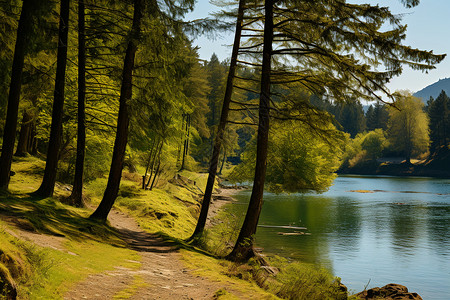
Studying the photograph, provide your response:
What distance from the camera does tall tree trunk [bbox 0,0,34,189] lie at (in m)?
10.5

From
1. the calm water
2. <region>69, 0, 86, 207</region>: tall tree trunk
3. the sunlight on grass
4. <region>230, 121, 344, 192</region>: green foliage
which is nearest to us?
the sunlight on grass

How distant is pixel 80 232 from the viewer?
9.52m

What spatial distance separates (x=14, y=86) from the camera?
10.8m

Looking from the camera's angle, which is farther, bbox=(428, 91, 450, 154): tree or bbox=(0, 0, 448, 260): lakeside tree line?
bbox=(428, 91, 450, 154): tree

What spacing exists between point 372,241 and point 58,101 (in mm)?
17431

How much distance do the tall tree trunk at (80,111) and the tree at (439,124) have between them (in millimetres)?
87458

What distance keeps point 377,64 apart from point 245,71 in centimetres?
517

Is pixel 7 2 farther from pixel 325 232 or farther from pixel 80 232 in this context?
pixel 325 232

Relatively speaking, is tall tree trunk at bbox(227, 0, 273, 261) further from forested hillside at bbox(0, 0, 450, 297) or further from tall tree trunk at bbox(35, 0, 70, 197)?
tall tree trunk at bbox(35, 0, 70, 197)

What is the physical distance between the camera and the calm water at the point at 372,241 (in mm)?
14195

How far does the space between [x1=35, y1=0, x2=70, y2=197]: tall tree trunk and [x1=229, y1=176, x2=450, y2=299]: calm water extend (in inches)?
400

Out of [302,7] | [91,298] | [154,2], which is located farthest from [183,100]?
[91,298]

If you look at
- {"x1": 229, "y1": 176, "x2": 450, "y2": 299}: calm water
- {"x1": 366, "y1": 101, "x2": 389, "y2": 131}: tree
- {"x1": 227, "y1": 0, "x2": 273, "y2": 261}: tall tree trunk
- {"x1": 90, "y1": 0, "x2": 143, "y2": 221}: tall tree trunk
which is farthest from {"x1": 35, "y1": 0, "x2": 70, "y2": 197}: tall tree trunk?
{"x1": 366, "y1": 101, "x2": 389, "y2": 131}: tree

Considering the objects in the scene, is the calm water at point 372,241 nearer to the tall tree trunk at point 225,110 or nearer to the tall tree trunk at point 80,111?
the tall tree trunk at point 225,110
